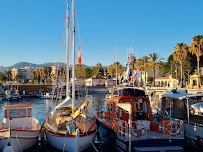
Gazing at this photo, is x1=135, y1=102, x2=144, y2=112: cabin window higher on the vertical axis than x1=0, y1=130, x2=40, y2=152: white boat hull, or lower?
higher

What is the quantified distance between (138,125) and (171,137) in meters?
2.37

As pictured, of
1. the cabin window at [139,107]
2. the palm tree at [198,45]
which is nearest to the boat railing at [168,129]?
the cabin window at [139,107]

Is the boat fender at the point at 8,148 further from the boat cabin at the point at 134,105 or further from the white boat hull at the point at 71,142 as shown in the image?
the boat cabin at the point at 134,105

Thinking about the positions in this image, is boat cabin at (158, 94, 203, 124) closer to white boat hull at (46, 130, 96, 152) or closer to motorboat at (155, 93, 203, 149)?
motorboat at (155, 93, 203, 149)

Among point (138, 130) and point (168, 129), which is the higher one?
point (168, 129)

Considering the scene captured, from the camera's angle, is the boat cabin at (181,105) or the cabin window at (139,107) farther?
the boat cabin at (181,105)

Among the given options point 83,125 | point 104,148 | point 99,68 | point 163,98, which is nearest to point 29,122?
point 83,125

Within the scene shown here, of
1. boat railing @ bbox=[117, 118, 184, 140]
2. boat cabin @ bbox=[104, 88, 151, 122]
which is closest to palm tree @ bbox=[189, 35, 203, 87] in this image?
boat cabin @ bbox=[104, 88, 151, 122]

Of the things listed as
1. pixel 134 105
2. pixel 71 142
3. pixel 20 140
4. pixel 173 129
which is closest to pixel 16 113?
pixel 20 140

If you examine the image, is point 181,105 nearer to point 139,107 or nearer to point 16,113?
point 139,107

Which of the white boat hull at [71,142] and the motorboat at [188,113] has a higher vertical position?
the motorboat at [188,113]

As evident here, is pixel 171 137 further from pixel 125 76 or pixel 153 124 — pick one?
pixel 125 76

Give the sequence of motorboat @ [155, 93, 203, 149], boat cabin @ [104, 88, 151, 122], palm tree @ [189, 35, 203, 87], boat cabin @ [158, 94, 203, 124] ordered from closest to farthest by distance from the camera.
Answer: motorboat @ [155, 93, 203, 149] < boat cabin @ [104, 88, 151, 122] < boat cabin @ [158, 94, 203, 124] < palm tree @ [189, 35, 203, 87]

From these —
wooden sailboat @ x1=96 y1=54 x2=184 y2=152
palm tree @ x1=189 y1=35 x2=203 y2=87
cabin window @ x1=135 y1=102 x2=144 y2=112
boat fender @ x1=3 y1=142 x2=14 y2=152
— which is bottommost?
boat fender @ x1=3 y1=142 x2=14 y2=152
